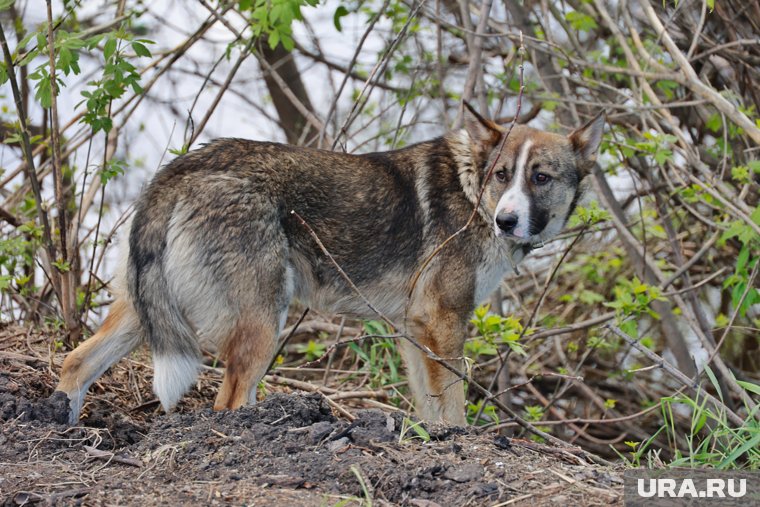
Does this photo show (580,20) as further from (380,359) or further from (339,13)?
(380,359)

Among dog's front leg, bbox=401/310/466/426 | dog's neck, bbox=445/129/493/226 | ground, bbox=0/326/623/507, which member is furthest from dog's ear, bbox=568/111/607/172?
ground, bbox=0/326/623/507

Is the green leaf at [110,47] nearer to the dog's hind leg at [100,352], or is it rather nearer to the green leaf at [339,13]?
the dog's hind leg at [100,352]

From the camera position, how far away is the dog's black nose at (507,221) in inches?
191

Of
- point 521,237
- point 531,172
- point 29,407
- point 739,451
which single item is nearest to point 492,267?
point 521,237

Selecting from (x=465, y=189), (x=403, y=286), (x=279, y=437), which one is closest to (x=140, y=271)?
(x=279, y=437)

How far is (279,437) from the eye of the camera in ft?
12.5

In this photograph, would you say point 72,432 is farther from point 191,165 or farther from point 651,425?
point 651,425

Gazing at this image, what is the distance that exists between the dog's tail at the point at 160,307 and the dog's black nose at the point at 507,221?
1.74m

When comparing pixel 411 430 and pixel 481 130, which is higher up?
pixel 481 130

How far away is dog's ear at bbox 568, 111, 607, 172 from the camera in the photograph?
533cm

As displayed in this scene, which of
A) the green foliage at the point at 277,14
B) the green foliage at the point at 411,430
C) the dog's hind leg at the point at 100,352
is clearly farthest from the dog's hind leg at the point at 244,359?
the green foliage at the point at 277,14

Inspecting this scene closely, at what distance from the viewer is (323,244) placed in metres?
4.93

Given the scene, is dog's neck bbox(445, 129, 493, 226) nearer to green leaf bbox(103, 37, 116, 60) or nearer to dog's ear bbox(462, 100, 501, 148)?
dog's ear bbox(462, 100, 501, 148)

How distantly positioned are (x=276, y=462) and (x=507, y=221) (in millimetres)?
1972
